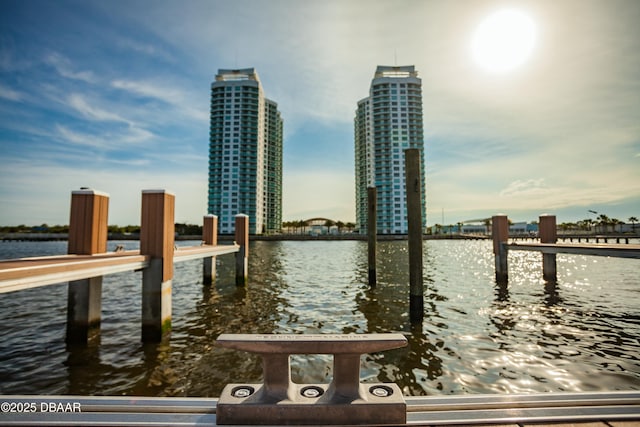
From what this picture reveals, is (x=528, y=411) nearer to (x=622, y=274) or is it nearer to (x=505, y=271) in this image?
(x=505, y=271)

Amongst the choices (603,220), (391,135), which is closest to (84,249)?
(391,135)

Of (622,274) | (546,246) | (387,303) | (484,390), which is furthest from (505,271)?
(484,390)

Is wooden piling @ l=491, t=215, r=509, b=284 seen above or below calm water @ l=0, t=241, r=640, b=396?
above

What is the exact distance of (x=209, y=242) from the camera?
16.1 metres

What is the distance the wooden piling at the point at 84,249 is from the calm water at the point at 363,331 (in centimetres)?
46

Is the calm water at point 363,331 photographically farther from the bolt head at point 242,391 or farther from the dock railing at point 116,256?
the bolt head at point 242,391

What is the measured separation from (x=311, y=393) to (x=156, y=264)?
657 centimetres

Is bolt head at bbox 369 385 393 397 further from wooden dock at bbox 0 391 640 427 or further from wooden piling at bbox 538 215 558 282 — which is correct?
wooden piling at bbox 538 215 558 282

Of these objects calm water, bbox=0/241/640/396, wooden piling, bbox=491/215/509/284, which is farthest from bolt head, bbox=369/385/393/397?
wooden piling, bbox=491/215/509/284

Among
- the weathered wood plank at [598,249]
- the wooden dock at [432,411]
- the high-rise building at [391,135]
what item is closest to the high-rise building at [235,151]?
the high-rise building at [391,135]

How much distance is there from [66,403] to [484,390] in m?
5.55

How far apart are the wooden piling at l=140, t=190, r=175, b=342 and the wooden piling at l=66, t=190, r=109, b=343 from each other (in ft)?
3.51

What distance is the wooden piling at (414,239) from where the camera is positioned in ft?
28.8

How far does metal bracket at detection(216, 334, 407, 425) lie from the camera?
221cm
